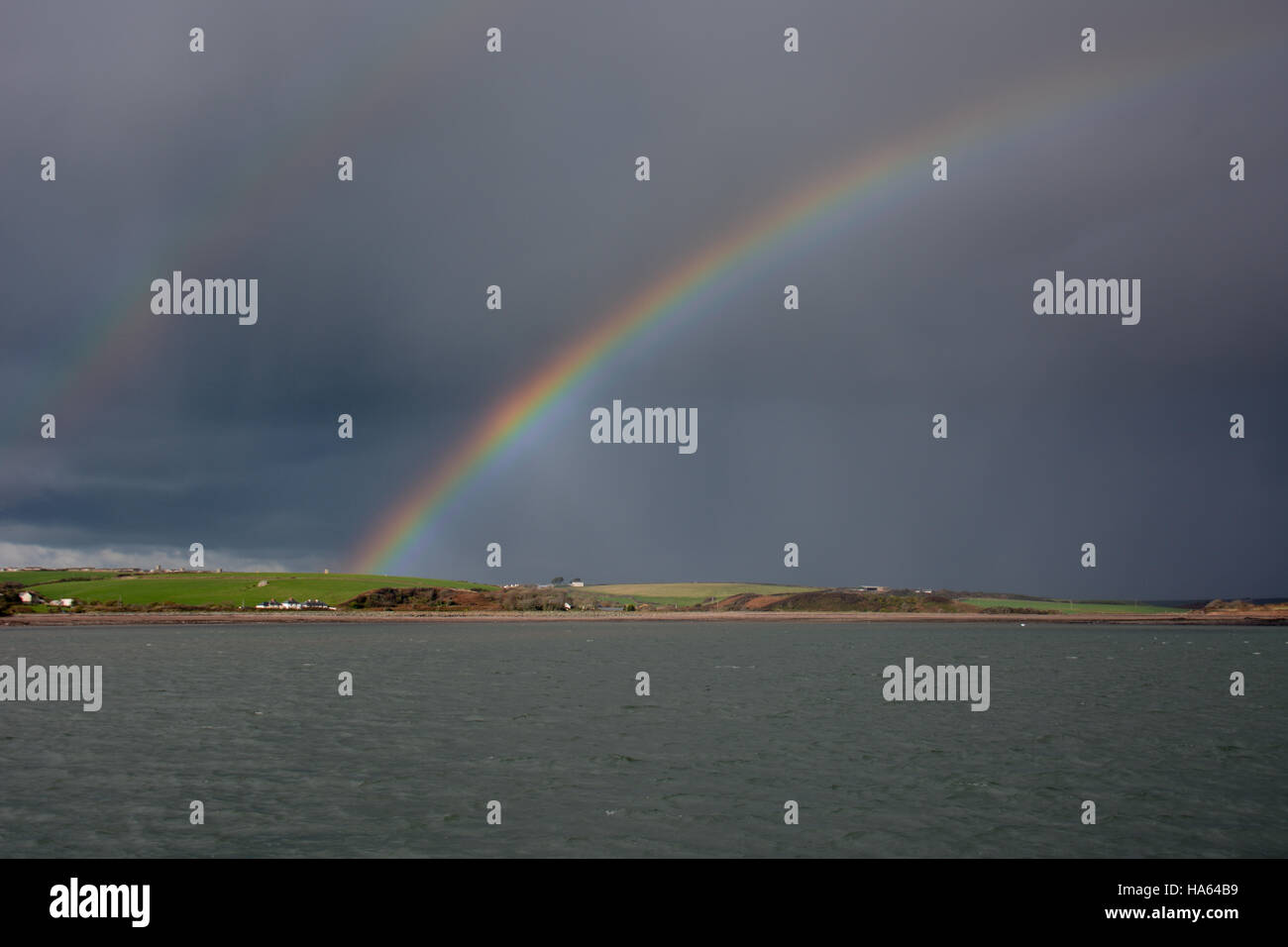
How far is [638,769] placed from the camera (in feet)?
105

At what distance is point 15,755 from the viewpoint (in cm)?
3519

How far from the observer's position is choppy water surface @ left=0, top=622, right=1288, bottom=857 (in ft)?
75.6

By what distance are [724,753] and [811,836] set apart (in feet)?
41.6

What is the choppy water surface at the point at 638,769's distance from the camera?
75.6 ft

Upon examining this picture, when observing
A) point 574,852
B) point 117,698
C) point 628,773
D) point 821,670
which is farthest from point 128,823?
point 821,670

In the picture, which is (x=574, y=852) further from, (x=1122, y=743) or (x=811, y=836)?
(x=1122, y=743)
